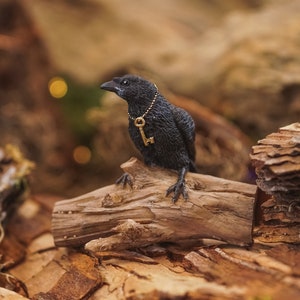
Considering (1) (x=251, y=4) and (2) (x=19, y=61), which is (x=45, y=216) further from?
(1) (x=251, y=4)

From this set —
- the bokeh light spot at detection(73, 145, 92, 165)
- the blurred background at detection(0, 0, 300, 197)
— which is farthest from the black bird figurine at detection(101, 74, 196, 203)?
the bokeh light spot at detection(73, 145, 92, 165)

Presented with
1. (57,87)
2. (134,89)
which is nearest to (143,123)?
(134,89)

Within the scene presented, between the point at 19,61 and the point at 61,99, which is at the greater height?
the point at 19,61

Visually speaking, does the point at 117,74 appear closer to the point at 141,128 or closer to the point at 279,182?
the point at 141,128

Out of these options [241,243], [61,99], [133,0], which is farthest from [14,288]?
[133,0]

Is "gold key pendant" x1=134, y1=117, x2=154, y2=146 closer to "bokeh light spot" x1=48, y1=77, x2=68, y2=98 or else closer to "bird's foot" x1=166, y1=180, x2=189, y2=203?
"bird's foot" x1=166, y1=180, x2=189, y2=203

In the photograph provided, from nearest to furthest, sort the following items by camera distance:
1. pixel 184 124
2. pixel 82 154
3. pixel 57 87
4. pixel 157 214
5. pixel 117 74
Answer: pixel 157 214 < pixel 184 124 < pixel 117 74 < pixel 57 87 < pixel 82 154

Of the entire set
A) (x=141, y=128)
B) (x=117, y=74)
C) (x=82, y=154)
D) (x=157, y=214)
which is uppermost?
(x=117, y=74)

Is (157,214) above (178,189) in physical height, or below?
below
